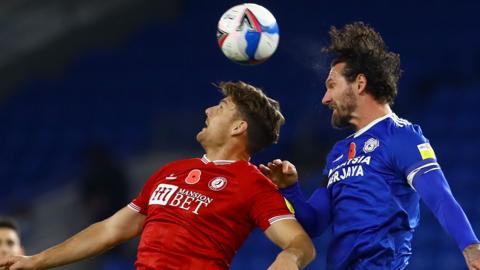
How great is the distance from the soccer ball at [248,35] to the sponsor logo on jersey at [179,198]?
0.78 m

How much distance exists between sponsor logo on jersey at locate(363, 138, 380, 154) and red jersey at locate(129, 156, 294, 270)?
1.54 feet

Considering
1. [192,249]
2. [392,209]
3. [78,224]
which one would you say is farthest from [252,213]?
[78,224]

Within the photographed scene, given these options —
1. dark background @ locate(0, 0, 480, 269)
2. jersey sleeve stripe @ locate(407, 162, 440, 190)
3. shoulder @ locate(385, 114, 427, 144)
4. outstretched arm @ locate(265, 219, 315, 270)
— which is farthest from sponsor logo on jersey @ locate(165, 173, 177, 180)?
dark background @ locate(0, 0, 480, 269)

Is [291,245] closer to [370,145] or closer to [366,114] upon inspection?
[370,145]

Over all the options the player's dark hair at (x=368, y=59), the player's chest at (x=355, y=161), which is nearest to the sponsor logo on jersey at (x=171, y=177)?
the player's chest at (x=355, y=161)

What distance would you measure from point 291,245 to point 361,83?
925mm

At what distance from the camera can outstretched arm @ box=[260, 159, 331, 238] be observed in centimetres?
480

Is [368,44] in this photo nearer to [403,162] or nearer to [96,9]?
[403,162]

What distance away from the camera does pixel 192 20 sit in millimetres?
14297

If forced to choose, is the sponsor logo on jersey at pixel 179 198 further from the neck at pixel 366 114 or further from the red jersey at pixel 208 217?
the neck at pixel 366 114

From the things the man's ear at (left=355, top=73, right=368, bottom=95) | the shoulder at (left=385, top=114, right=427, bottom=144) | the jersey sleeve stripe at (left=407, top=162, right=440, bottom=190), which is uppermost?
the man's ear at (left=355, top=73, right=368, bottom=95)

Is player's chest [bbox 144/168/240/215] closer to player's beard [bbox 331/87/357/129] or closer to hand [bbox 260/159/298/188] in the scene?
hand [bbox 260/159/298/188]

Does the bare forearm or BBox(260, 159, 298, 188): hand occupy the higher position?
BBox(260, 159, 298, 188): hand

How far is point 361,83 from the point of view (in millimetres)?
4785
